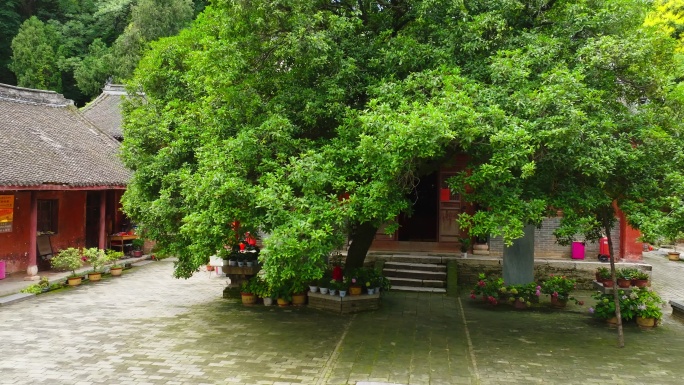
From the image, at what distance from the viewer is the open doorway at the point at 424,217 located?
49.1 feet

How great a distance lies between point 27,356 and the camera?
7410 millimetres

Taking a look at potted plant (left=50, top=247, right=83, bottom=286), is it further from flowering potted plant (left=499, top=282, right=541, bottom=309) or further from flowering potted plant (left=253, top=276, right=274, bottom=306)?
flowering potted plant (left=499, top=282, right=541, bottom=309)

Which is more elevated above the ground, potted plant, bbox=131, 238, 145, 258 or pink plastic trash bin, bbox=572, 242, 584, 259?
pink plastic trash bin, bbox=572, 242, 584, 259

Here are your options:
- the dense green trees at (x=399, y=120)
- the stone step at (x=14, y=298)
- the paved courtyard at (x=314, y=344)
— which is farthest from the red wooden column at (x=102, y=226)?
the dense green trees at (x=399, y=120)

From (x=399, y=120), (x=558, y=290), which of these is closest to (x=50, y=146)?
(x=399, y=120)

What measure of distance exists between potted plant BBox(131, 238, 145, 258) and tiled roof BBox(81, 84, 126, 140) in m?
5.57

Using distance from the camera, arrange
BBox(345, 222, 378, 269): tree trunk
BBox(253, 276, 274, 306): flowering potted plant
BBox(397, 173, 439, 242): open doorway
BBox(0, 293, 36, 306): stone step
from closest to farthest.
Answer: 1. BBox(345, 222, 378, 269): tree trunk
2. BBox(253, 276, 274, 306): flowering potted plant
3. BBox(0, 293, 36, 306): stone step
4. BBox(397, 173, 439, 242): open doorway

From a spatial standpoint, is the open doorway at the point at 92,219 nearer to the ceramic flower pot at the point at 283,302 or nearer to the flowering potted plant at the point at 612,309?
the ceramic flower pot at the point at 283,302

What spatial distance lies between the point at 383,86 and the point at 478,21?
183 centimetres

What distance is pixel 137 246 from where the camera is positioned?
1706 cm

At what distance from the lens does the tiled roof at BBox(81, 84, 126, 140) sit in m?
21.3

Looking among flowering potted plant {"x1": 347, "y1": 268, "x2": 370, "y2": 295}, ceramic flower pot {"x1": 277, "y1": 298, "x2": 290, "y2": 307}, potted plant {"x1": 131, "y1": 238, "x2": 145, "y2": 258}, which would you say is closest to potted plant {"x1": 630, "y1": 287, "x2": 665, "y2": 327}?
flowering potted plant {"x1": 347, "y1": 268, "x2": 370, "y2": 295}

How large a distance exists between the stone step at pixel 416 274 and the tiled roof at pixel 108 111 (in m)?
13.4

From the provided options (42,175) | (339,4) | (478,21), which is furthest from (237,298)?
(478,21)
